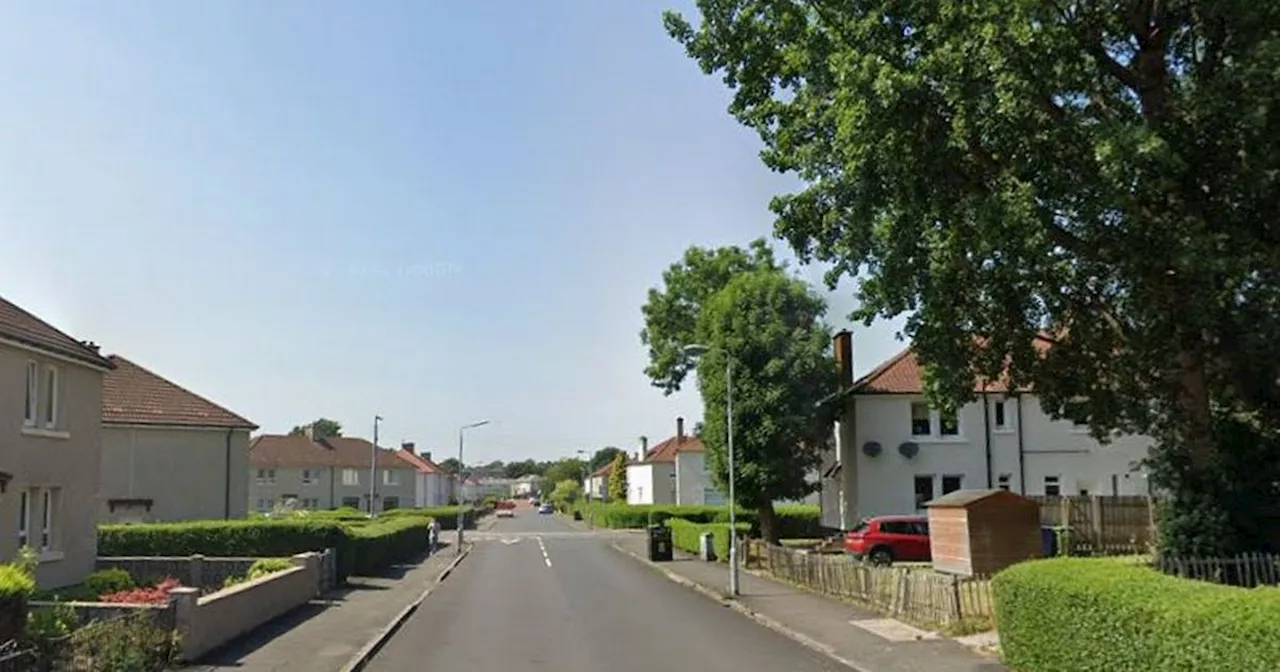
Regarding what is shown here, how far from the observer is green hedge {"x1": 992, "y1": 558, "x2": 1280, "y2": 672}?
967 cm

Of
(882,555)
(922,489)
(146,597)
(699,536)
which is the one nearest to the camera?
(146,597)

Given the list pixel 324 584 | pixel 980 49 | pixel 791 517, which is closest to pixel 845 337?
pixel 791 517

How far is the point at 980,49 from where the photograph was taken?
15.0 meters

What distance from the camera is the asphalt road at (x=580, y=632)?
16.0m

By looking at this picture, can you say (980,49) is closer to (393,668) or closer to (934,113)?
(934,113)

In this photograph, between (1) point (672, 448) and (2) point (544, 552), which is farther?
(1) point (672, 448)

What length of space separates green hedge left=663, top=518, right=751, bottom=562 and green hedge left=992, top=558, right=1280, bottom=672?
82.8ft

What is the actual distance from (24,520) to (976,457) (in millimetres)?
30926

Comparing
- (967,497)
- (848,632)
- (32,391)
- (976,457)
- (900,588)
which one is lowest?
(848,632)

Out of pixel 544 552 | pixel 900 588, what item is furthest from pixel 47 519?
pixel 544 552

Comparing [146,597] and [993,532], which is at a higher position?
[993,532]

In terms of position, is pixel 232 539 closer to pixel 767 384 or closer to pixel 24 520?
pixel 24 520

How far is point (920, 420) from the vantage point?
42.0 metres

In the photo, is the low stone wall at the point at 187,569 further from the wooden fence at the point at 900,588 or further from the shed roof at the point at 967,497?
the shed roof at the point at 967,497
